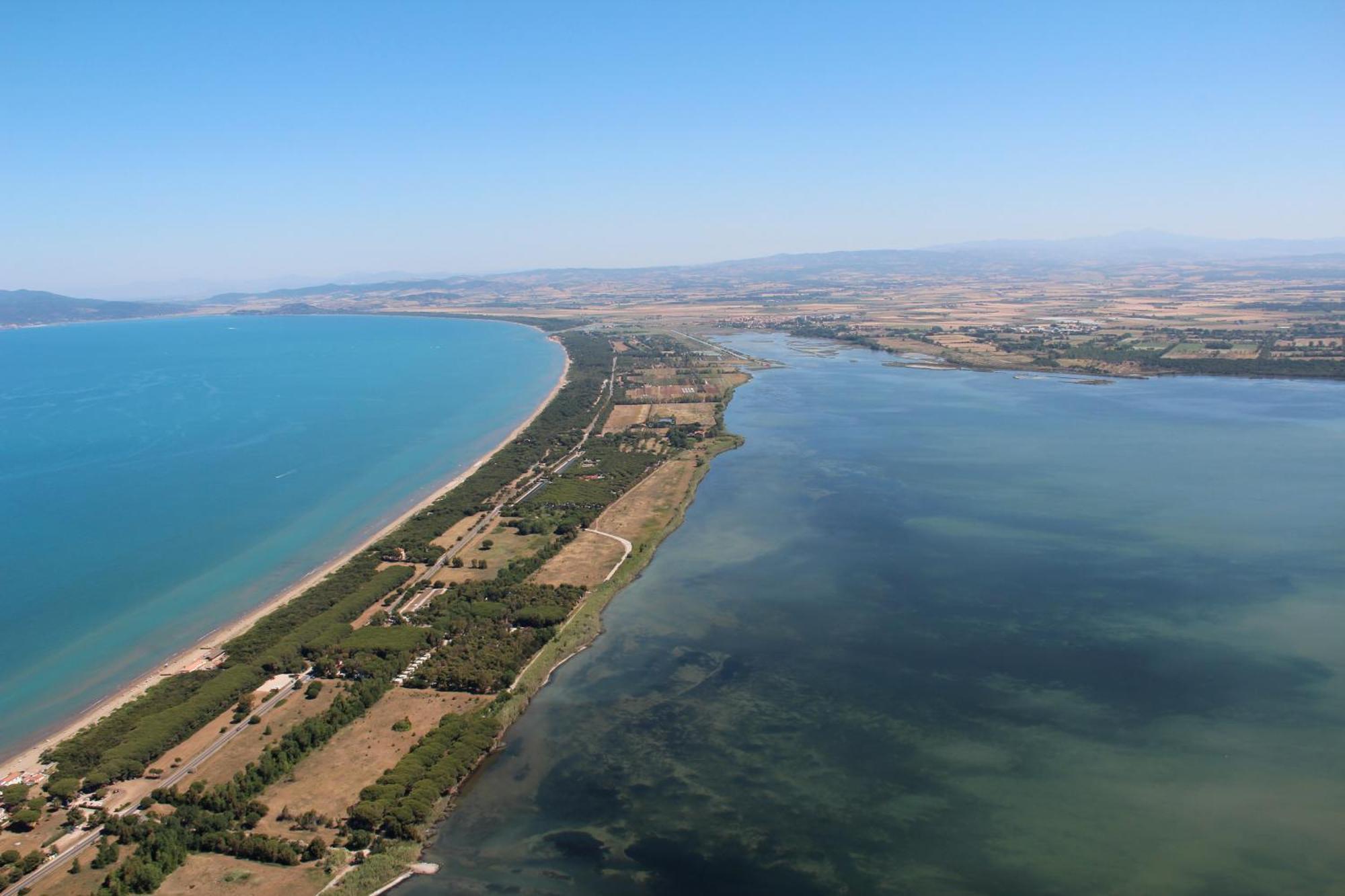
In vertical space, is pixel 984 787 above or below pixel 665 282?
below

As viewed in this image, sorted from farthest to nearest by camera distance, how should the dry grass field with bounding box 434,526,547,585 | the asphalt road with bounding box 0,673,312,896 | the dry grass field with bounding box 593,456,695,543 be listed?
the dry grass field with bounding box 593,456,695,543 → the dry grass field with bounding box 434,526,547,585 → the asphalt road with bounding box 0,673,312,896

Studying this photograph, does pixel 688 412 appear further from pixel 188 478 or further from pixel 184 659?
pixel 184 659

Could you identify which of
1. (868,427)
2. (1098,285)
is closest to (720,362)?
(868,427)

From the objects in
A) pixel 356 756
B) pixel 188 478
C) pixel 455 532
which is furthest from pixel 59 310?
pixel 356 756

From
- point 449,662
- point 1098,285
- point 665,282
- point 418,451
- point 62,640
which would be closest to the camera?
point 449,662

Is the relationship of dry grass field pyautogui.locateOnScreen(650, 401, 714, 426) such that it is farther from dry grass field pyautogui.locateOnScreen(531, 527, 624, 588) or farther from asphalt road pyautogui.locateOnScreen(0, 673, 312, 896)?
asphalt road pyautogui.locateOnScreen(0, 673, 312, 896)

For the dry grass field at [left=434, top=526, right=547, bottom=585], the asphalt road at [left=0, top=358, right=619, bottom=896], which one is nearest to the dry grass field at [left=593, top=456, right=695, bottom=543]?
the dry grass field at [left=434, top=526, right=547, bottom=585]

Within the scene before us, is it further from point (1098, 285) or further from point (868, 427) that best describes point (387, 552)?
point (1098, 285)
